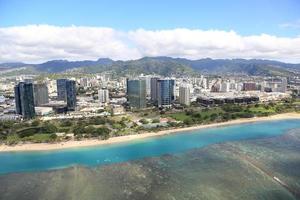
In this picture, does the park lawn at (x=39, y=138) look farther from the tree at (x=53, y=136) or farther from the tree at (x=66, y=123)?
the tree at (x=66, y=123)

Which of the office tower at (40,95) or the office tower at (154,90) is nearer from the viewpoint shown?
the office tower at (40,95)

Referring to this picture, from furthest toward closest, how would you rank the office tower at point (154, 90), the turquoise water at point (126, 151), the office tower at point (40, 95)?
1. the office tower at point (154, 90)
2. the office tower at point (40, 95)
3. the turquoise water at point (126, 151)

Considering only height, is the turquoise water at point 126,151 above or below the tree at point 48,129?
below

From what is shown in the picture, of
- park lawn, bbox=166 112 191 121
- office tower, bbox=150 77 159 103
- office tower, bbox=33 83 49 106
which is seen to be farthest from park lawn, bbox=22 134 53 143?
office tower, bbox=150 77 159 103

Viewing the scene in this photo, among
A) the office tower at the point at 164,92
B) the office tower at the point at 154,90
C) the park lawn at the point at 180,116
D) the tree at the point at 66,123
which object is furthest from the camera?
the office tower at the point at 154,90

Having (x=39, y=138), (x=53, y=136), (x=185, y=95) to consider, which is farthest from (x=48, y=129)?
(x=185, y=95)

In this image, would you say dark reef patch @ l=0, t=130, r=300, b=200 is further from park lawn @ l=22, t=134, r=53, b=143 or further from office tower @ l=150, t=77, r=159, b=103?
office tower @ l=150, t=77, r=159, b=103

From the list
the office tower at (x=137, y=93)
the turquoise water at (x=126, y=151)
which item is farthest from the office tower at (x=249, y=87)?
the turquoise water at (x=126, y=151)
